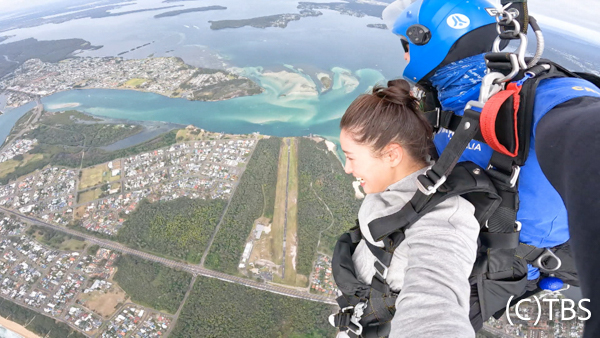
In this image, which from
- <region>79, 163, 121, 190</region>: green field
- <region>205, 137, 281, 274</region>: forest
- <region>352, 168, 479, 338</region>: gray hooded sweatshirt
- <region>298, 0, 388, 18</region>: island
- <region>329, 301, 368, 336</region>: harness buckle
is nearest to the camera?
<region>352, 168, 479, 338</region>: gray hooded sweatshirt

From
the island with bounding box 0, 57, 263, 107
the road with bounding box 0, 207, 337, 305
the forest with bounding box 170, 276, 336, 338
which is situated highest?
the island with bounding box 0, 57, 263, 107

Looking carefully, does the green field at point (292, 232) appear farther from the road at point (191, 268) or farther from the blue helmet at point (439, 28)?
the blue helmet at point (439, 28)

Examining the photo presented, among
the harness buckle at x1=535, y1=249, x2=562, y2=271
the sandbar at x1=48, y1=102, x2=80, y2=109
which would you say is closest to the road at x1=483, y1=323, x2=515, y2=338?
the harness buckle at x1=535, y1=249, x2=562, y2=271

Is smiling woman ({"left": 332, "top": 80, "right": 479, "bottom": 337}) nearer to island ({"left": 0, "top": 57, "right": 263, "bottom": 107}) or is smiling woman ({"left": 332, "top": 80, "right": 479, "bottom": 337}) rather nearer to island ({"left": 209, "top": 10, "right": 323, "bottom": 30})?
island ({"left": 0, "top": 57, "right": 263, "bottom": 107})

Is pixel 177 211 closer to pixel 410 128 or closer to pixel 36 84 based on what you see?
pixel 410 128

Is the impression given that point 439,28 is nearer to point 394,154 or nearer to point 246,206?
point 394,154

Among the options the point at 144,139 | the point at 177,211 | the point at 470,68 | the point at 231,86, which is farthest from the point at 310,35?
the point at 470,68

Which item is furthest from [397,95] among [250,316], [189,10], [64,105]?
[189,10]

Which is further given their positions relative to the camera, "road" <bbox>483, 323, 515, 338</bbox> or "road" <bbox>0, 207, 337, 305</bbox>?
"road" <bbox>0, 207, 337, 305</bbox>
